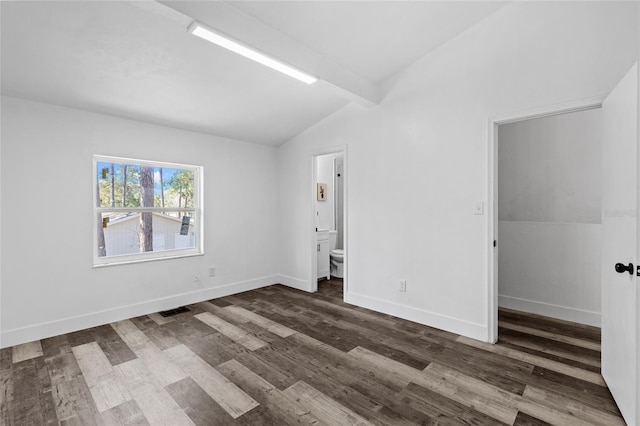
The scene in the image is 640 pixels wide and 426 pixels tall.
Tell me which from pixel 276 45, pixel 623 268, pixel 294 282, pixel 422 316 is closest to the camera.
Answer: pixel 623 268

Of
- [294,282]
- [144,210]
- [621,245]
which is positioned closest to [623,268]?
[621,245]

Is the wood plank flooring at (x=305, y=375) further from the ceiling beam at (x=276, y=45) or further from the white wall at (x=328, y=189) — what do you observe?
the ceiling beam at (x=276, y=45)

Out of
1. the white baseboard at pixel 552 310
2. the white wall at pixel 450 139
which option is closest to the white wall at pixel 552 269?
the white baseboard at pixel 552 310

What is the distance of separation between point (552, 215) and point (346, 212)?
2.49m

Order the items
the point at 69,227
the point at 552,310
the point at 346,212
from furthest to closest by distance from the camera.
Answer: the point at 346,212 < the point at 552,310 < the point at 69,227

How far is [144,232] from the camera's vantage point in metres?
3.81

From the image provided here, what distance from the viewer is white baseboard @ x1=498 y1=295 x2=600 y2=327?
3258 millimetres

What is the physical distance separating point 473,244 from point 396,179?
111cm

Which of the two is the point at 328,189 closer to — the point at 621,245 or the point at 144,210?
the point at 144,210

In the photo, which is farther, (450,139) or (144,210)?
(144,210)

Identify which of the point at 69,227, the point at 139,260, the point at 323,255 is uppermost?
the point at 69,227

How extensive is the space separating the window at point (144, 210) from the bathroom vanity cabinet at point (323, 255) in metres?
2.00

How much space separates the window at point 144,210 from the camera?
3475 mm

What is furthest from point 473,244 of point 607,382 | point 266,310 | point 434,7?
point 266,310
